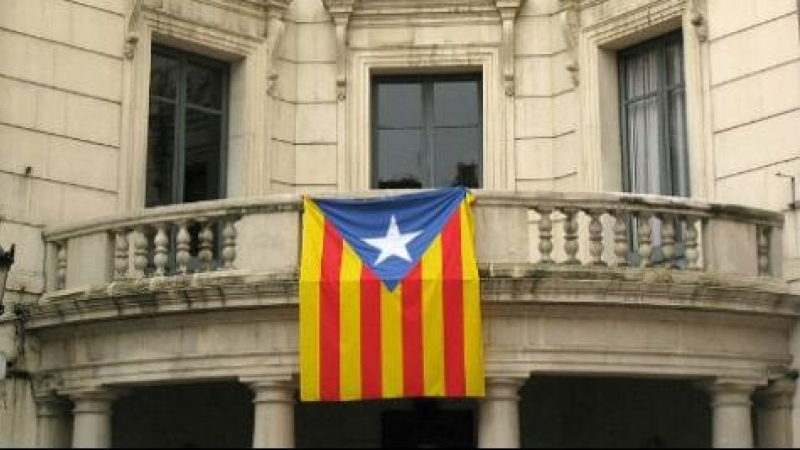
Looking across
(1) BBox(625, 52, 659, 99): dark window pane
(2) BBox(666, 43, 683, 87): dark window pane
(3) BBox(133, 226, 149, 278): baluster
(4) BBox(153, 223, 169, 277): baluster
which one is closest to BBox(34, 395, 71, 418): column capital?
(3) BBox(133, 226, 149, 278): baluster

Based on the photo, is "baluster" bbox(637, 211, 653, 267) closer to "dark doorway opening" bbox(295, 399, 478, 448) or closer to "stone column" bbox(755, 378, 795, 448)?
"stone column" bbox(755, 378, 795, 448)

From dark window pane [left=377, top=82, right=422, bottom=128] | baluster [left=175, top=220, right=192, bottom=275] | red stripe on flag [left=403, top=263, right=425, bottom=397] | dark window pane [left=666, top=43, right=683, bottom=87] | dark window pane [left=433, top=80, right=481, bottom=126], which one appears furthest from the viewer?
dark window pane [left=377, top=82, right=422, bottom=128]

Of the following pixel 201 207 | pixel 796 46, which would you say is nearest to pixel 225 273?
pixel 201 207

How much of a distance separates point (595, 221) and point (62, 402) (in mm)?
7360

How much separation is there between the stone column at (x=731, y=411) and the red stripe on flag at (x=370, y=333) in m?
4.19

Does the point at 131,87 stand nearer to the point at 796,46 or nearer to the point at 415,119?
the point at 415,119

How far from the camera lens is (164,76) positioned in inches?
897

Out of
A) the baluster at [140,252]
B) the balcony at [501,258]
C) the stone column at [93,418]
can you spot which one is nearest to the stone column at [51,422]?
the stone column at [93,418]

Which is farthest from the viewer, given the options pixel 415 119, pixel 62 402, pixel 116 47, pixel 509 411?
pixel 415 119

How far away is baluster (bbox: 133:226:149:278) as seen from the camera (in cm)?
1858

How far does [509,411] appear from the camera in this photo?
1741 cm

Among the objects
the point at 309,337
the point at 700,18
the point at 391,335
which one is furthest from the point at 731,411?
the point at 700,18

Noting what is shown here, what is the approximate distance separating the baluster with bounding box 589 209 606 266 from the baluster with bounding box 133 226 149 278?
5553 millimetres

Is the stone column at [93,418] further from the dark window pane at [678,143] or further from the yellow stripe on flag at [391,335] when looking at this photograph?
the dark window pane at [678,143]
